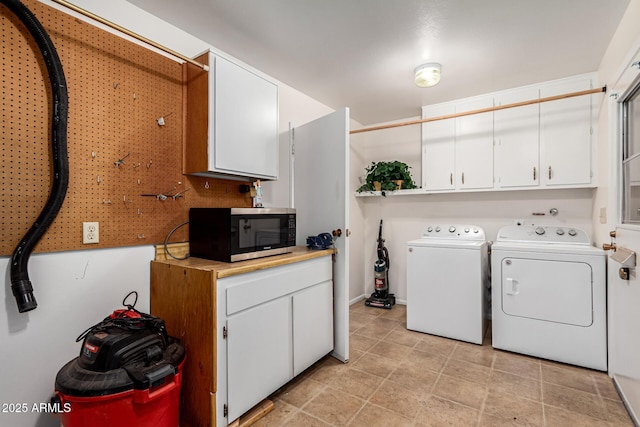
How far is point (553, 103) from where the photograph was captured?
289 cm

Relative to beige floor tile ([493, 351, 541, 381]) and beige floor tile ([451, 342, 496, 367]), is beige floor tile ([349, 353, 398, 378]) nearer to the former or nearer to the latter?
beige floor tile ([451, 342, 496, 367])

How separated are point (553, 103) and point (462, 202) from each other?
128 cm

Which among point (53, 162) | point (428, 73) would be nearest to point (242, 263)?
point (53, 162)

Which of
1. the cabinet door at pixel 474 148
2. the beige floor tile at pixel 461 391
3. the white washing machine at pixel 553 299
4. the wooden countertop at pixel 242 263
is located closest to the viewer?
the wooden countertop at pixel 242 263

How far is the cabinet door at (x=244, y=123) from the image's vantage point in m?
1.95

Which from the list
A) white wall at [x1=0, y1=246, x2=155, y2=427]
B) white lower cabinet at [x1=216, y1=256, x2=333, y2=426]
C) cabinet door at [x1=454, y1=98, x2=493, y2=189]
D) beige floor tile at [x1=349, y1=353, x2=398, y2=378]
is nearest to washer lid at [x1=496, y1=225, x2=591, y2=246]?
cabinet door at [x1=454, y1=98, x2=493, y2=189]

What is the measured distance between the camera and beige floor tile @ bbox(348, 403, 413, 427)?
1.73 m

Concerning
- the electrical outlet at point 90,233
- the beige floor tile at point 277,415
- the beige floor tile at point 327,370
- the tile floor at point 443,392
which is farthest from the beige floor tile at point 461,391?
the electrical outlet at point 90,233

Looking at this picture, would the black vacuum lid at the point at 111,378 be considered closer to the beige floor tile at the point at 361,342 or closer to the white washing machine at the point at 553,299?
the beige floor tile at the point at 361,342

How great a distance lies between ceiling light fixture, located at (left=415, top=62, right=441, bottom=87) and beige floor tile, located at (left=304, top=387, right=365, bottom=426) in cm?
256

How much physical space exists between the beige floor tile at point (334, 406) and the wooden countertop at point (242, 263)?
0.91 metres

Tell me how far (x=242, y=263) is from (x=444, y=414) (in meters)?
1.52

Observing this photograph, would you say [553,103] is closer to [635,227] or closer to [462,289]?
[635,227]

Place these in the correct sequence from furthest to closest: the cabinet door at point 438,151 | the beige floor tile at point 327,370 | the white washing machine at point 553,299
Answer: the cabinet door at point 438,151, the white washing machine at point 553,299, the beige floor tile at point 327,370
